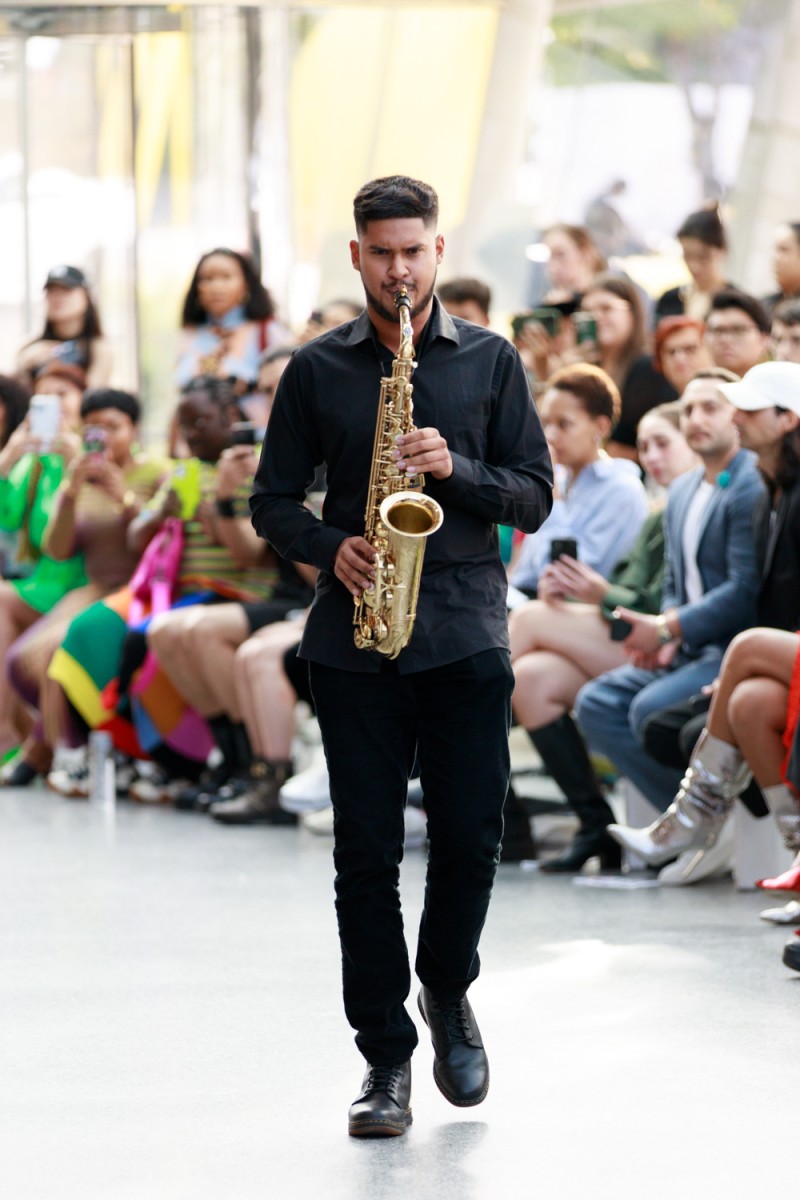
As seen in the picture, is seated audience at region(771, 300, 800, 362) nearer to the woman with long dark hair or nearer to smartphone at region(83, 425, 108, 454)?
the woman with long dark hair

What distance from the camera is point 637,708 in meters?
5.00

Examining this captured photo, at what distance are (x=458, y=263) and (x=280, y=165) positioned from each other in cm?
113

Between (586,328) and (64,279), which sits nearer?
(586,328)

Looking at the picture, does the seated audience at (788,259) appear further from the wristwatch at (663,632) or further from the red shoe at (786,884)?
the red shoe at (786,884)

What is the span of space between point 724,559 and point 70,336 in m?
3.91

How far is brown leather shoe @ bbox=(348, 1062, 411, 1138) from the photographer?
2.81 metres

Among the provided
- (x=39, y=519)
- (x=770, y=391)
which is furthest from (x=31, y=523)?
(x=770, y=391)

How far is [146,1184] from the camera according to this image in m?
2.60

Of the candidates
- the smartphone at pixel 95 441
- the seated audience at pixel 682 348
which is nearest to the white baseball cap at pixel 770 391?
the seated audience at pixel 682 348

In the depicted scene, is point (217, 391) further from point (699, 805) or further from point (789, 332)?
point (699, 805)

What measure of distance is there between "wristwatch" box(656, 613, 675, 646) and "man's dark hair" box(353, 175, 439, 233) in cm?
245

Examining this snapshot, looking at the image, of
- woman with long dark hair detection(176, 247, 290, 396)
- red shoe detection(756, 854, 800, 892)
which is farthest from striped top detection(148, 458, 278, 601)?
red shoe detection(756, 854, 800, 892)

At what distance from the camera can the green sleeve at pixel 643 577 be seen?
5.27 metres

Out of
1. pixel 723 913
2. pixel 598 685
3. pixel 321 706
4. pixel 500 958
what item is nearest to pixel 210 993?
pixel 500 958
